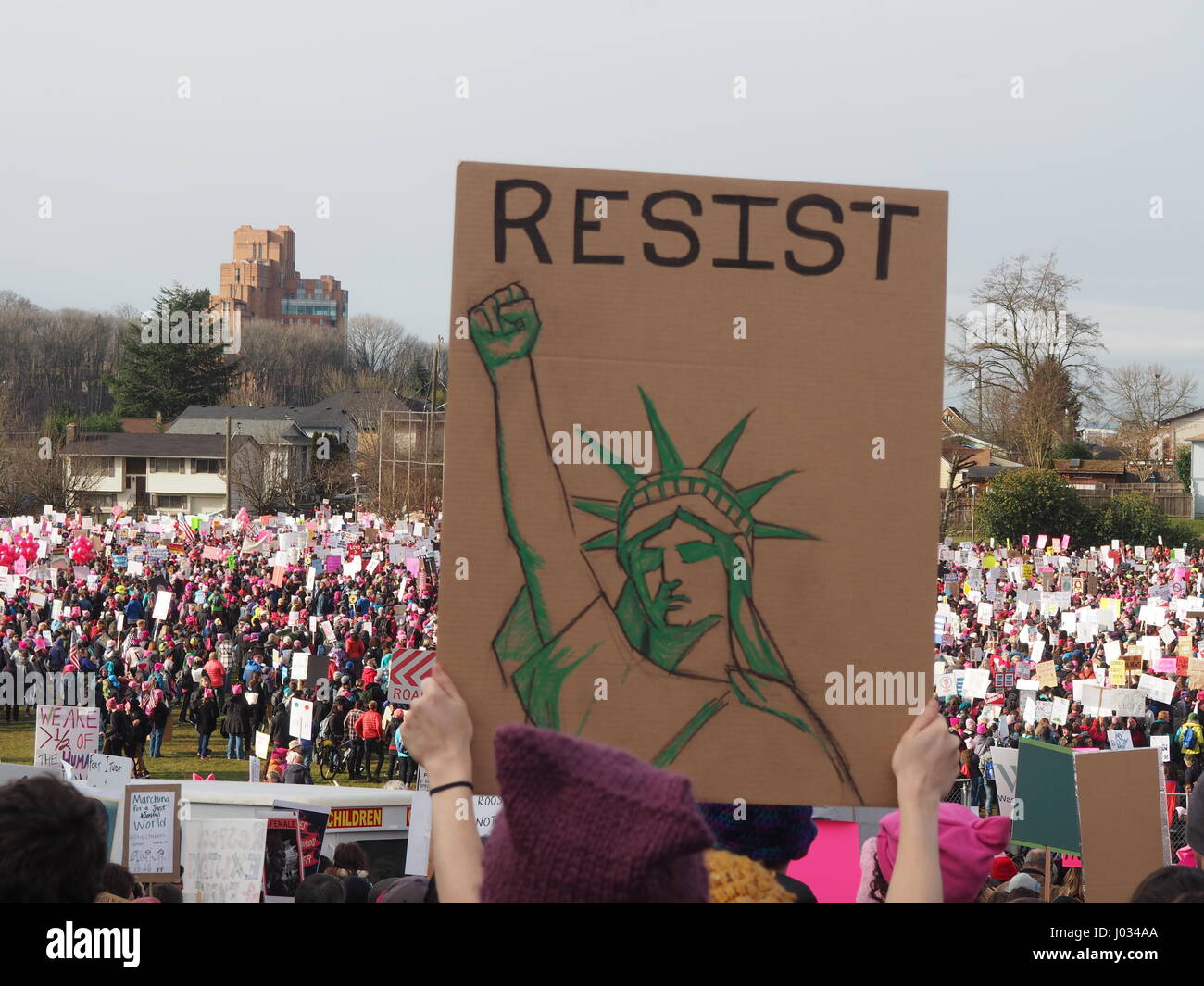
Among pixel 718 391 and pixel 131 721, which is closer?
pixel 718 391

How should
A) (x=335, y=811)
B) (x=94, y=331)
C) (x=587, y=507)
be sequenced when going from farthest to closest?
(x=94, y=331)
(x=335, y=811)
(x=587, y=507)

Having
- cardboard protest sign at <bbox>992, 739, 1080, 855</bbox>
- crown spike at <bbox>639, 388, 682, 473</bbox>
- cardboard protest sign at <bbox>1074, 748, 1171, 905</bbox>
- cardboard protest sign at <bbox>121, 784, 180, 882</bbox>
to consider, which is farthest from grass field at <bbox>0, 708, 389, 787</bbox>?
crown spike at <bbox>639, 388, 682, 473</bbox>

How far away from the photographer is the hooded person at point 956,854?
2.58 metres

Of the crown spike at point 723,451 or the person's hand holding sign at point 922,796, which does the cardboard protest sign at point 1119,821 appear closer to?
the person's hand holding sign at point 922,796

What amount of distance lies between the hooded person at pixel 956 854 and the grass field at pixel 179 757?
14.2m

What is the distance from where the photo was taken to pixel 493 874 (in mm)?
1423

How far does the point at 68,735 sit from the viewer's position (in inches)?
431

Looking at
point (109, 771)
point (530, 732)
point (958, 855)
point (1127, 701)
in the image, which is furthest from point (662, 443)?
point (1127, 701)

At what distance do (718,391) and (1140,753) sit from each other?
3745 millimetres

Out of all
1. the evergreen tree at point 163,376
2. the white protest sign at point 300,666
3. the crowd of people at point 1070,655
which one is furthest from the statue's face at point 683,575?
the evergreen tree at point 163,376

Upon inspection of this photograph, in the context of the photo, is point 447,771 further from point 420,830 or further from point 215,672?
point 215,672
